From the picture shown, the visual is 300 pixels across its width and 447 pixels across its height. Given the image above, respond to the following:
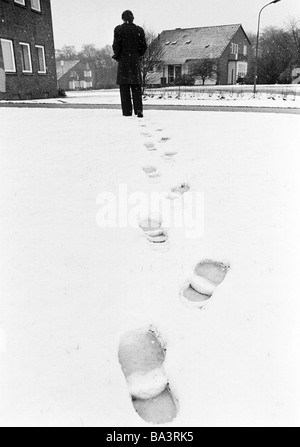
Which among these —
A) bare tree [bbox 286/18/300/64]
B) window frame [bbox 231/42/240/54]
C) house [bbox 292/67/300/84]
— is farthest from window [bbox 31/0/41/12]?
window frame [bbox 231/42/240/54]

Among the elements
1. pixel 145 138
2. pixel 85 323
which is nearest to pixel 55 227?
pixel 85 323

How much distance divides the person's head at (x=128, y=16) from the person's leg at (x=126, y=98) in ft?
3.48

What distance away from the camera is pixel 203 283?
6.56 feet

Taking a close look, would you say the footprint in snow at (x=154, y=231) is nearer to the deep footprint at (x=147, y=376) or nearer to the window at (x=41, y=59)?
the deep footprint at (x=147, y=376)

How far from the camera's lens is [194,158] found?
372 cm

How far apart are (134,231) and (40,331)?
41.7 inches

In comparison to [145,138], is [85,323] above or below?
below

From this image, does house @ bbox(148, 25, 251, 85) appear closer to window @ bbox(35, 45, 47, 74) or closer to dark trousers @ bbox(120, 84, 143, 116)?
window @ bbox(35, 45, 47, 74)

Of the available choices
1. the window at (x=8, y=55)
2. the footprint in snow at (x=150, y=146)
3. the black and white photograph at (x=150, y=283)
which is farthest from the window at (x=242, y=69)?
the footprint in snow at (x=150, y=146)

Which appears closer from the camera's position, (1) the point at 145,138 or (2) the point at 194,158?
(2) the point at 194,158

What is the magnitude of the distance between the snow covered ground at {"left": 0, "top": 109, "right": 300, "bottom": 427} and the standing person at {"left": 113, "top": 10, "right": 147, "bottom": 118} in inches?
104

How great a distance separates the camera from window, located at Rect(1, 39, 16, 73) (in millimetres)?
12609
